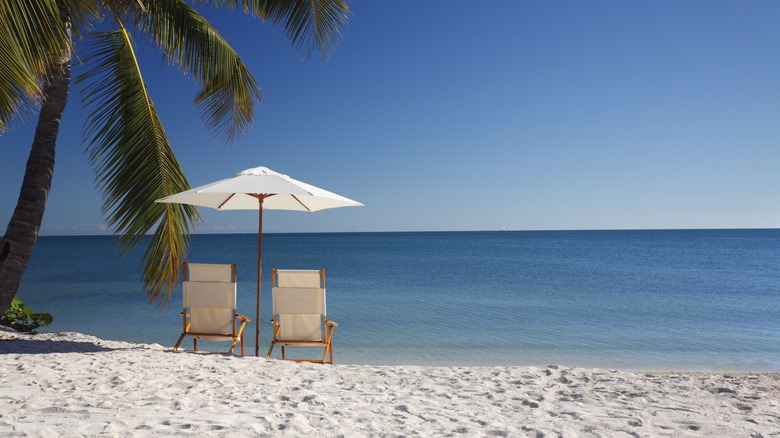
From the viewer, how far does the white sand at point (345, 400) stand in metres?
2.44

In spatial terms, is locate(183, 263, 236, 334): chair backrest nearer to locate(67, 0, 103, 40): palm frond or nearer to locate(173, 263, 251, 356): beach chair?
locate(173, 263, 251, 356): beach chair

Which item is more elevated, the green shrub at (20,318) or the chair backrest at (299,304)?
the chair backrest at (299,304)

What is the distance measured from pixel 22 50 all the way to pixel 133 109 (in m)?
2.71

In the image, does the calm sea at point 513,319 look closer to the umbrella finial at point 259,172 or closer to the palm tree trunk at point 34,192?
the palm tree trunk at point 34,192

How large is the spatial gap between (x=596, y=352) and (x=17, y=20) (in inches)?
281

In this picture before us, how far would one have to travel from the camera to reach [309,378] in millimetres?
3609

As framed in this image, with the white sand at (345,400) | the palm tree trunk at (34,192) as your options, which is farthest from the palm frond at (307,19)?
the white sand at (345,400)

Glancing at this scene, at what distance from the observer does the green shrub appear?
5.60 meters

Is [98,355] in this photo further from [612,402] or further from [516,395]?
[612,402]

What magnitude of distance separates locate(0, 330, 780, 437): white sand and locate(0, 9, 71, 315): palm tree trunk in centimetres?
75

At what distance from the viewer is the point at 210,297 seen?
474 centimetres

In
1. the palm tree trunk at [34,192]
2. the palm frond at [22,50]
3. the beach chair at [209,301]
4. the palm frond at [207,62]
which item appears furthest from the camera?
the palm frond at [207,62]

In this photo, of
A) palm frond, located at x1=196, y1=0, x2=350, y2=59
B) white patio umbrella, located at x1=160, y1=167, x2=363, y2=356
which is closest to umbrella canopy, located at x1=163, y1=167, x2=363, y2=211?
white patio umbrella, located at x1=160, y1=167, x2=363, y2=356

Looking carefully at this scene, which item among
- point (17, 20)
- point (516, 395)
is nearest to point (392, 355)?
Result: point (516, 395)
